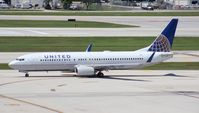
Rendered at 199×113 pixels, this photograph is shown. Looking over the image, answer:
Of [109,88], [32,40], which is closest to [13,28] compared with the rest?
[32,40]

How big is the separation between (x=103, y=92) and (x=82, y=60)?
12.7 metres

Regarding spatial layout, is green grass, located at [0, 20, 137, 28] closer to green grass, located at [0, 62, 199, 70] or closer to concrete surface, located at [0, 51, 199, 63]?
concrete surface, located at [0, 51, 199, 63]

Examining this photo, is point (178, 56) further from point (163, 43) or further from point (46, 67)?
point (46, 67)

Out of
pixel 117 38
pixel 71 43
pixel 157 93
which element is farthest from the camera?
pixel 117 38

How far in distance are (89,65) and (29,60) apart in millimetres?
6022

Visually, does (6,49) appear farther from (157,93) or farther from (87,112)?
(87,112)

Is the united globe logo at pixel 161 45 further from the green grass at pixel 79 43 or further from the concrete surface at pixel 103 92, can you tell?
the green grass at pixel 79 43

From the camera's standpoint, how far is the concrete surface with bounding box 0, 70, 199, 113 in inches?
1610

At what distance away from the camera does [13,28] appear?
11775cm

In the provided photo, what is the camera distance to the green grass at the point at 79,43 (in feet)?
281

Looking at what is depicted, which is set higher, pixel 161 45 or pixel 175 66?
pixel 161 45

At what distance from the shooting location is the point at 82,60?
6103cm

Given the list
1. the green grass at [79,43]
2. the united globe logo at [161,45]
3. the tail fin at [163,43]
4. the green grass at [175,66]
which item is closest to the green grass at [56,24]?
the green grass at [79,43]

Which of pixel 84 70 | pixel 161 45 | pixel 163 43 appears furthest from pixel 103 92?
pixel 163 43
